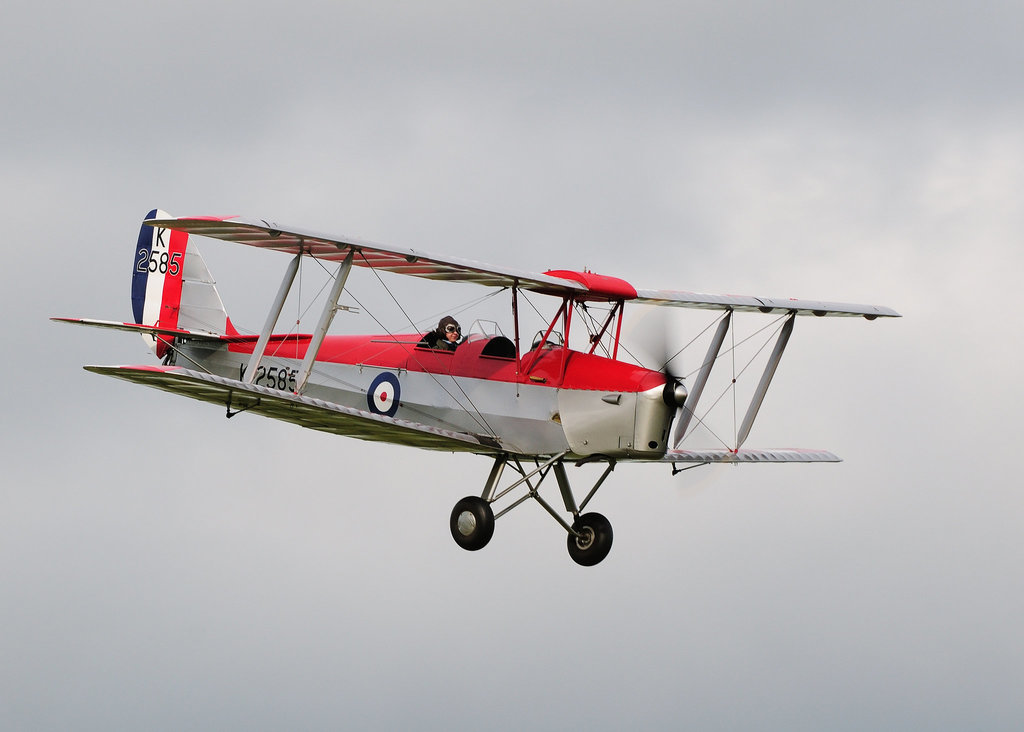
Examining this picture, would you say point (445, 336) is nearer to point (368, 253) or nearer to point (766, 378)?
point (368, 253)

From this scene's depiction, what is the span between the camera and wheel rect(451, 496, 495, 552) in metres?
16.9

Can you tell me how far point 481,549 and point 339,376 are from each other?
3.70 metres

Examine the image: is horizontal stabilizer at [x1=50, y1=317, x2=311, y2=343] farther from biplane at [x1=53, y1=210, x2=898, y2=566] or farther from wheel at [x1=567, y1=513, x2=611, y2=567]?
wheel at [x1=567, y1=513, x2=611, y2=567]

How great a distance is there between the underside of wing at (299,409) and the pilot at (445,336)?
1.07m

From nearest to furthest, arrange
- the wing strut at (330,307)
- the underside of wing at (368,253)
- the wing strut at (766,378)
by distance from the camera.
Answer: the underside of wing at (368,253) < the wing strut at (330,307) < the wing strut at (766,378)

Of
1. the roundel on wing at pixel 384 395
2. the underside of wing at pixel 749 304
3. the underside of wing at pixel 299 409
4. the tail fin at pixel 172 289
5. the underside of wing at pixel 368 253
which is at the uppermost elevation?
the underside of wing at pixel 749 304

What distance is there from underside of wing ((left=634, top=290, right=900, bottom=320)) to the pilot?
2.38 metres

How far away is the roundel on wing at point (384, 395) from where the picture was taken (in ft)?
61.0

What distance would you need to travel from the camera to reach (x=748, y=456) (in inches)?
765

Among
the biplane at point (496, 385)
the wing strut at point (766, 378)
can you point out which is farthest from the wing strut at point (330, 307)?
the wing strut at point (766, 378)

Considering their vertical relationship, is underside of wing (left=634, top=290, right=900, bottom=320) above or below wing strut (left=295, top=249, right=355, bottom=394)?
above

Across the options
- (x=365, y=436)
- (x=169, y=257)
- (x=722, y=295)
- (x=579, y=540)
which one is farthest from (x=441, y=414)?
(x=169, y=257)

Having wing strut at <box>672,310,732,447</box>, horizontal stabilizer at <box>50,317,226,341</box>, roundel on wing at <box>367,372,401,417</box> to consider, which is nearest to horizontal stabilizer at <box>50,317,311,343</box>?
horizontal stabilizer at <box>50,317,226,341</box>

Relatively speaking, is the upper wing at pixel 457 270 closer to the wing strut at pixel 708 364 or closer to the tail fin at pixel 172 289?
the wing strut at pixel 708 364
